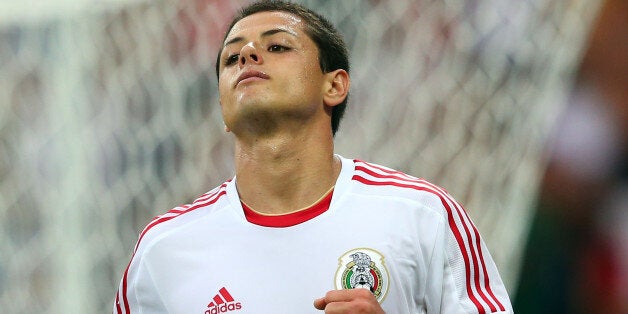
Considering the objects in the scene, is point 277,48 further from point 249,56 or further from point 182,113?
point 182,113

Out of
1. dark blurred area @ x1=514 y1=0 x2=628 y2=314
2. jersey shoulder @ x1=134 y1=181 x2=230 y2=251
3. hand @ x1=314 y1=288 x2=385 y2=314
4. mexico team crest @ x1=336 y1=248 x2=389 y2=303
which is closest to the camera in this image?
hand @ x1=314 y1=288 x2=385 y2=314

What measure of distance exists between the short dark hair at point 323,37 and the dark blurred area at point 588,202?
76 cm

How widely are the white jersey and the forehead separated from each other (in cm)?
34

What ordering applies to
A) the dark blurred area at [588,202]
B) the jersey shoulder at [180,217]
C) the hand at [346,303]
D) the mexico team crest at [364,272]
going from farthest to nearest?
1. the dark blurred area at [588,202]
2. the jersey shoulder at [180,217]
3. the mexico team crest at [364,272]
4. the hand at [346,303]

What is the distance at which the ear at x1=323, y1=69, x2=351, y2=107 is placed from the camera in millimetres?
1916

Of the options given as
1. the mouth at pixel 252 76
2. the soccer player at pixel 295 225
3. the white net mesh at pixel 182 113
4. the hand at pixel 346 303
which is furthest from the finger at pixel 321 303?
the white net mesh at pixel 182 113

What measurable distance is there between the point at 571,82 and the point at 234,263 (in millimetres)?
1232

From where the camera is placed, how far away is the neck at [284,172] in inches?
71.1

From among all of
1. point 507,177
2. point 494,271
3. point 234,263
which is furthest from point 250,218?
point 507,177

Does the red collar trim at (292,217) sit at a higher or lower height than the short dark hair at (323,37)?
lower

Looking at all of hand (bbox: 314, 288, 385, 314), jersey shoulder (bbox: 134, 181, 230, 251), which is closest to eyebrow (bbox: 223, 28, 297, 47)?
jersey shoulder (bbox: 134, 181, 230, 251)

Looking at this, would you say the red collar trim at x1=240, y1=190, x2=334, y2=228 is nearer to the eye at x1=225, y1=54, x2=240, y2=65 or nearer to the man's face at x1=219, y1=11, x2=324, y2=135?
the man's face at x1=219, y1=11, x2=324, y2=135

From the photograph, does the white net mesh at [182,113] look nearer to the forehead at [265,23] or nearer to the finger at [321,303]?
the forehead at [265,23]

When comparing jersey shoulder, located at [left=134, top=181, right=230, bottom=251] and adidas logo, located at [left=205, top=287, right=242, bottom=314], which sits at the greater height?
Answer: jersey shoulder, located at [left=134, top=181, right=230, bottom=251]
